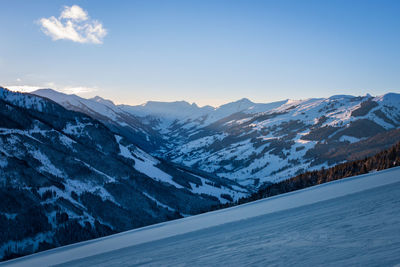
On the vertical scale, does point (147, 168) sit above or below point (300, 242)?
below

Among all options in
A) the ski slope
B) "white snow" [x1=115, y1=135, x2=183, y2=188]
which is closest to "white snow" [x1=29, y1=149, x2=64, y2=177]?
"white snow" [x1=115, y1=135, x2=183, y2=188]

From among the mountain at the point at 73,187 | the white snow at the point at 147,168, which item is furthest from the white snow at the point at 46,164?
the white snow at the point at 147,168

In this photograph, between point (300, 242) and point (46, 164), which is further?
point (46, 164)

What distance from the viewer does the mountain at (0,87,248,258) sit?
57.4m

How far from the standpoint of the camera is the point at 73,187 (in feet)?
254

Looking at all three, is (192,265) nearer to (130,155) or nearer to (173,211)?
(173,211)

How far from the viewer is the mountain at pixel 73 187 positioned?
5740 centimetres

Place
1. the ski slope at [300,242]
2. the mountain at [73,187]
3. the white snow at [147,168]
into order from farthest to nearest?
1. the white snow at [147,168]
2. the mountain at [73,187]
3. the ski slope at [300,242]

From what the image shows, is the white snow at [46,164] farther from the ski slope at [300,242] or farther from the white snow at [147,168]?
the ski slope at [300,242]

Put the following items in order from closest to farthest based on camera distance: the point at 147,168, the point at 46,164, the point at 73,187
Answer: the point at 73,187 < the point at 46,164 < the point at 147,168

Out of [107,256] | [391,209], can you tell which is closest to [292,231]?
[391,209]

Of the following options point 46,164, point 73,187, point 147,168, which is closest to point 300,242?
point 73,187

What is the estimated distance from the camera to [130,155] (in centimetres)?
13125

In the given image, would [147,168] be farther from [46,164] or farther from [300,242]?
[300,242]
